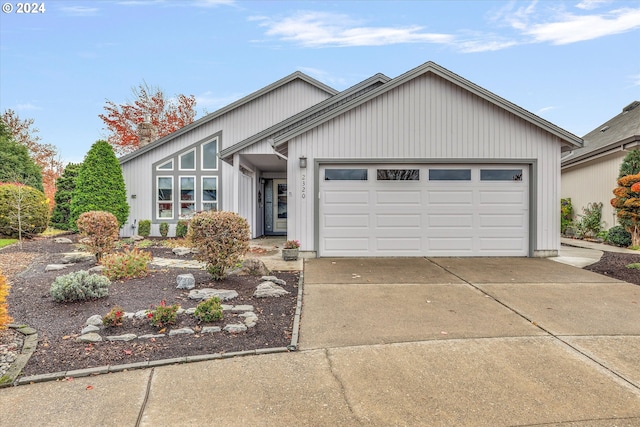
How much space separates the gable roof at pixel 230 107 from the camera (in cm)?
1320

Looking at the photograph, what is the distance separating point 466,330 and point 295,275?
3540mm

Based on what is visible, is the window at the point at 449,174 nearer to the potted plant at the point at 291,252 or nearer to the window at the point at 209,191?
the potted plant at the point at 291,252

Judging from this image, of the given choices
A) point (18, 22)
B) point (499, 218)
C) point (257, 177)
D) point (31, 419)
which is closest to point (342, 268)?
point (499, 218)

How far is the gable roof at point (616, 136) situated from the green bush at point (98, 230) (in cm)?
1290

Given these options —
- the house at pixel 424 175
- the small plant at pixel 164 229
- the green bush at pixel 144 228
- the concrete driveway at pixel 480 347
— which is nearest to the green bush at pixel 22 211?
the green bush at pixel 144 228

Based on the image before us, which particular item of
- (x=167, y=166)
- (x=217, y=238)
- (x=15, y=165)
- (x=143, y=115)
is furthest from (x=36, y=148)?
(x=217, y=238)

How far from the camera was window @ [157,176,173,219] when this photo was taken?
44.0 feet

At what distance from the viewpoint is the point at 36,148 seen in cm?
2406

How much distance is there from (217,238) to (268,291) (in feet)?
4.10

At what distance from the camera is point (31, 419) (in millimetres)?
2211

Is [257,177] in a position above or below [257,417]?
above

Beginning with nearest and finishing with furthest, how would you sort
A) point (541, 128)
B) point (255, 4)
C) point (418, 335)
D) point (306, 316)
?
1. point (418, 335)
2. point (306, 316)
3. point (541, 128)
4. point (255, 4)

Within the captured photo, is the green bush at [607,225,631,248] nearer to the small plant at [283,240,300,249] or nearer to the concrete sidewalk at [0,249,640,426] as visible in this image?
the concrete sidewalk at [0,249,640,426]

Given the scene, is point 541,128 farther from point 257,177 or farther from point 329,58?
point 329,58
